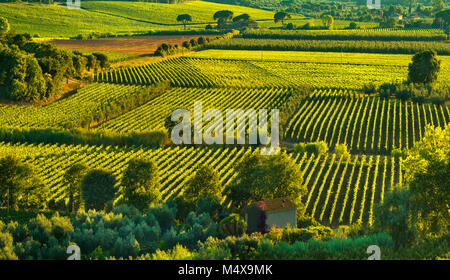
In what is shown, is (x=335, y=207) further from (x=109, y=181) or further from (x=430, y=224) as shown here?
(x=109, y=181)

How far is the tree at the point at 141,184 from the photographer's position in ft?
107

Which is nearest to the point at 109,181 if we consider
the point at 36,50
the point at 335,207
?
the point at 335,207

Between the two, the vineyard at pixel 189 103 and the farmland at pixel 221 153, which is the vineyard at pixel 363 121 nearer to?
the farmland at pixel 221 153

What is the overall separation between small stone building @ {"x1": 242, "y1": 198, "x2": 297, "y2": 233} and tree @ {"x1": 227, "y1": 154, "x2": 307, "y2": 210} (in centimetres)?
265

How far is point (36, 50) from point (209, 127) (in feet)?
113

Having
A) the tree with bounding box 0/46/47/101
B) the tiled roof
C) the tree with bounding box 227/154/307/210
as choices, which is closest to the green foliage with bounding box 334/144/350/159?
the tree with bounding box 227/154/307/210

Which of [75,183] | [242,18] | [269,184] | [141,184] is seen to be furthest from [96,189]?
[242,18]

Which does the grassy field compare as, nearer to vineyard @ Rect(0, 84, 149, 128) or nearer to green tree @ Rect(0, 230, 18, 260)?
vineyard @ Rect(0, 84, 149, 128)

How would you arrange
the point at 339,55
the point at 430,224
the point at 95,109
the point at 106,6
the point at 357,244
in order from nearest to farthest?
the point at 357,244 < the point at 430,224 < the point at 95,109 < the point at 339,55 < the point at 106,6

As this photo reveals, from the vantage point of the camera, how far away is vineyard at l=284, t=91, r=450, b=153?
5166cm

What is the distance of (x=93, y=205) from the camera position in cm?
3372

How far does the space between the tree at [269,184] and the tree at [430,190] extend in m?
7.22

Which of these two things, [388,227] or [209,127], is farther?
[209,127]

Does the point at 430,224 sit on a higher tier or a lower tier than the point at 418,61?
lower
